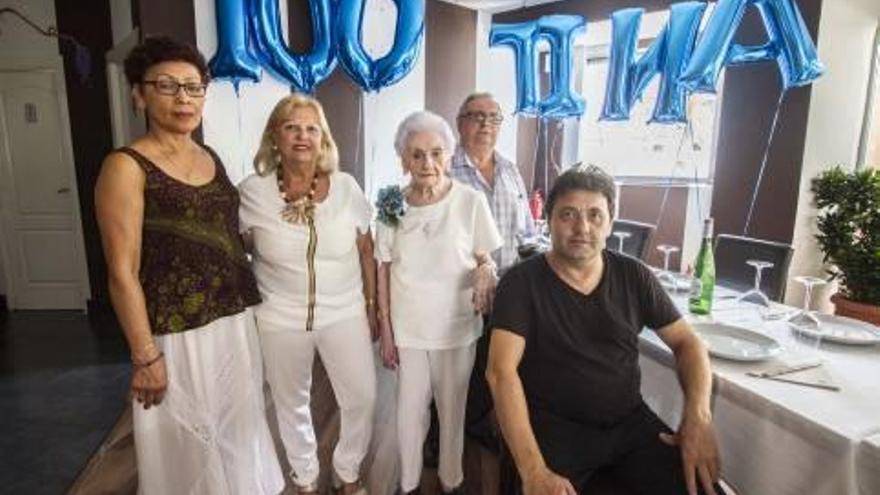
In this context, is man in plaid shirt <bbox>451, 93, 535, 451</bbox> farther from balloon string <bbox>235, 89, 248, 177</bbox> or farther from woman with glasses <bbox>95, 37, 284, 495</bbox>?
balloon string <bbox>235, 89, 248, 177</bbox>

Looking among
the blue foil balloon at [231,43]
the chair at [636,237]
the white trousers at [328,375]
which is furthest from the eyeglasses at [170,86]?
the chair at [636,237]

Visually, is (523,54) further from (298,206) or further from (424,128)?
(298,206)

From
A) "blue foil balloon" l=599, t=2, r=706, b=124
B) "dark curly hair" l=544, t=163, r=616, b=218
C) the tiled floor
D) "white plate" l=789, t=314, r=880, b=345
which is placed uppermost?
"blue foil balloon" l=599, t=2, r=706, b=124

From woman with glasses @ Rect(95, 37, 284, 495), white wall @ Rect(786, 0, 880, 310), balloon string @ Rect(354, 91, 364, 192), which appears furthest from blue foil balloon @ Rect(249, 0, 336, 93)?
white wall @ Rect(786, 0, 880, 310)

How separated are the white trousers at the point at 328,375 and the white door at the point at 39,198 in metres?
3.53

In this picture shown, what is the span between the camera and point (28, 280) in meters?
4.56

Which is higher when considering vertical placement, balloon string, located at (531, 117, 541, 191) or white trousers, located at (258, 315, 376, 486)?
balloon string, located at (531, 117, 541, 191)

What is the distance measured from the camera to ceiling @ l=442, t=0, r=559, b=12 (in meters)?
4.31

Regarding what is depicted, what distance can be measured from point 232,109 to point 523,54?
1.81m

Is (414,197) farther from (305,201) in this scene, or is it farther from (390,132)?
(390,132)

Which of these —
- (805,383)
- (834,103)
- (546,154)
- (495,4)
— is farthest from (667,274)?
(495,4)

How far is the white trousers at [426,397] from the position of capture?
1750 millimetres

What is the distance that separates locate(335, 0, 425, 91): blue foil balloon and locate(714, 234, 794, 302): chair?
6.13ft

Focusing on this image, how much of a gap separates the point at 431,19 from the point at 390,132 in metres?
1.01
